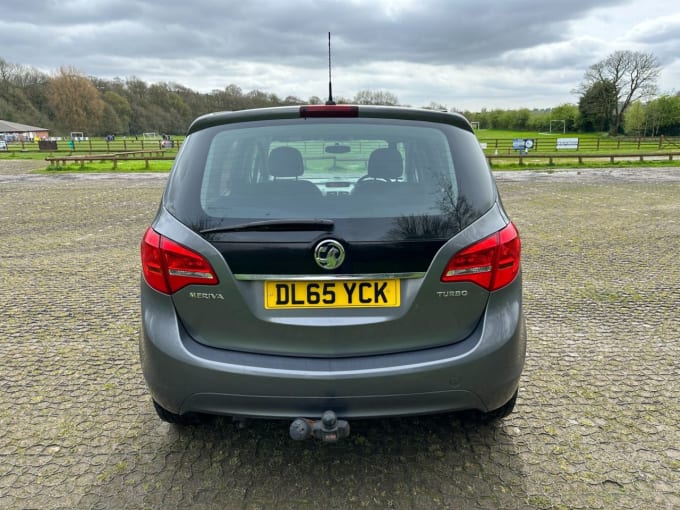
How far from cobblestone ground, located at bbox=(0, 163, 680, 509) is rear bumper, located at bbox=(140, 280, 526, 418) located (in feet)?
1.45

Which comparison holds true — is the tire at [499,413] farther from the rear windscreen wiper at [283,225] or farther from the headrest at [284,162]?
the headrest at [284,162]

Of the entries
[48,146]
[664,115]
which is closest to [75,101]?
[48,146]

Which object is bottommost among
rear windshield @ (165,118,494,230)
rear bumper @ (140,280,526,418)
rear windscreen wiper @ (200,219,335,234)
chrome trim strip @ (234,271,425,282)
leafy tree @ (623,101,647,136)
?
rear bumper @ (140,280,526,418)

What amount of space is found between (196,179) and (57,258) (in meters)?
5.35

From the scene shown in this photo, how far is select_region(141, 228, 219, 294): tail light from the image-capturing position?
6.96 feet

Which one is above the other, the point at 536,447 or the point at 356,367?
the point at 356,367

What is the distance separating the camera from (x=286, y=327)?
2107 millimetres

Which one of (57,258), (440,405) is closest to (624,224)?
(440,405)

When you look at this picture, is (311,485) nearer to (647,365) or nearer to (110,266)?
(647,365)

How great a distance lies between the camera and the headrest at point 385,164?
7.78 ft

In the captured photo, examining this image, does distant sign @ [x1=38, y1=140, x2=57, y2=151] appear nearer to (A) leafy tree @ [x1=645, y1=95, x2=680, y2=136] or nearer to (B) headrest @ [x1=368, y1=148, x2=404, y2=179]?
(B) headrest @ [x1=368, y1=148, x2=404, y2=179]

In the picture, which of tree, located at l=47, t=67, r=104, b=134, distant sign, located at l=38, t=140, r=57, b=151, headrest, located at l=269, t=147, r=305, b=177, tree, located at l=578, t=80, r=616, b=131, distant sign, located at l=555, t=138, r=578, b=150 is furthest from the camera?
tree, located at l=47, t=67, r=104, b=134

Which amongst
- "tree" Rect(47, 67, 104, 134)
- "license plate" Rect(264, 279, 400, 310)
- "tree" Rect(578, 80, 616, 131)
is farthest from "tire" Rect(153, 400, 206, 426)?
"tree" Rect(47, 67, 104, 134)

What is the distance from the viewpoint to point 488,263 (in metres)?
2.17
